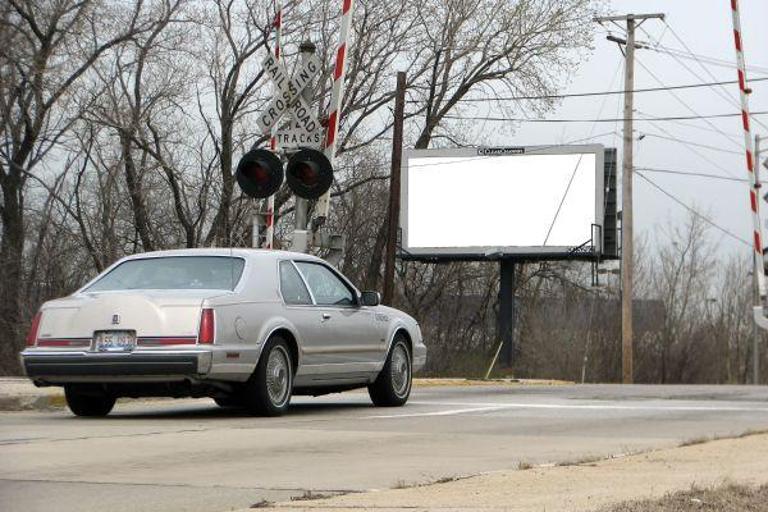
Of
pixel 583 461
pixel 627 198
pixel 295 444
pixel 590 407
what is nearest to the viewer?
pixel 583 461

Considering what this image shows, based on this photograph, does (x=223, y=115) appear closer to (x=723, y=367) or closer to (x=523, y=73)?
(x=523, y=73)

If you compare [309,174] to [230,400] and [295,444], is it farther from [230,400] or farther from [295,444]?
[295,444]

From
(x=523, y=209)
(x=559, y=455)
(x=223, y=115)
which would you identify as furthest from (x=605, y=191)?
(x=559, y=455)

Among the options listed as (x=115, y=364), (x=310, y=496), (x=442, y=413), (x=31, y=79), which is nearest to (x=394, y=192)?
(x=31, y=79)

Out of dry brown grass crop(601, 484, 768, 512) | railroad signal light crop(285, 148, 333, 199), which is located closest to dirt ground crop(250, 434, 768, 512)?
dry brown grass crop(601, 484, 768, 512)

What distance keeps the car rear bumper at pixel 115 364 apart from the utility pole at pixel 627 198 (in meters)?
32.8

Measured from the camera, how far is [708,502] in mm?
7062

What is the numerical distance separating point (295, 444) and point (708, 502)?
4.25m

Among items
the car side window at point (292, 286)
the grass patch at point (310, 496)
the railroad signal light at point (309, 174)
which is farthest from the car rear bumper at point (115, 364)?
the railroad signal light at point (309, 174)

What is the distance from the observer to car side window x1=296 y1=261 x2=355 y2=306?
47.4 feet

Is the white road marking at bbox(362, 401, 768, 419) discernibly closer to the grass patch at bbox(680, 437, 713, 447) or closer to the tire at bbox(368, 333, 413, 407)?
the tire at bbox(368, 333, 413, 407)

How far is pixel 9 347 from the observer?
36781mm

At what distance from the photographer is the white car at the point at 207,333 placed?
12.5 m

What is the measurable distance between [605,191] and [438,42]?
8.33 meters
